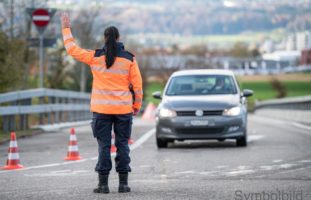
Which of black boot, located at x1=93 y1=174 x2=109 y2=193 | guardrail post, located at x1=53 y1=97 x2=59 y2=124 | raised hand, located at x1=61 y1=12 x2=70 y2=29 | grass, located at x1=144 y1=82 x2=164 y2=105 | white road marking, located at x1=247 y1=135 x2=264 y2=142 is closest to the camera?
black boot, located at x1=93 y1=174 x2=109 y2=193

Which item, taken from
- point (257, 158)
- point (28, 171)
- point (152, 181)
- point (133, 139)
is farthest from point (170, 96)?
point (152, 181)

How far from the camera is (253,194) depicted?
10906 mm

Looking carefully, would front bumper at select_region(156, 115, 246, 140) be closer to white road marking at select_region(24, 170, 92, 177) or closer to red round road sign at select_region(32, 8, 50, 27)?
white road marking at select_region(24, 170, 92, 177)

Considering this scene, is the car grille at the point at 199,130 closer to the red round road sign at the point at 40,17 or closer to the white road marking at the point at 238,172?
the white road marking at the point at 238,172

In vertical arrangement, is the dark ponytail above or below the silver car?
above

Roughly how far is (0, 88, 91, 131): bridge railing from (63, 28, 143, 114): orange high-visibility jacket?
1149 centimetres

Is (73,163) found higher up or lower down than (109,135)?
lower down

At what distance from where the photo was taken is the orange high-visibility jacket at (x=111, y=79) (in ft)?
37.8

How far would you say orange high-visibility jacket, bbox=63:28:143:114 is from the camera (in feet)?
37.8

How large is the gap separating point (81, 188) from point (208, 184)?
1.52m

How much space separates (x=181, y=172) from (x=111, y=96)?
8.55 feet

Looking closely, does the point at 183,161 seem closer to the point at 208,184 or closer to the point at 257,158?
the point at 257,158

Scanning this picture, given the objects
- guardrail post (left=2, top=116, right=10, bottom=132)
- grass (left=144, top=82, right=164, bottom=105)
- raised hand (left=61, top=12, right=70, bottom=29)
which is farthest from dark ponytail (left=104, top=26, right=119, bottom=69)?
grass (left=144, top=82, right=164, bottom=105)

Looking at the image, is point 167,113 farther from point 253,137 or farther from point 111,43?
point 111,43
